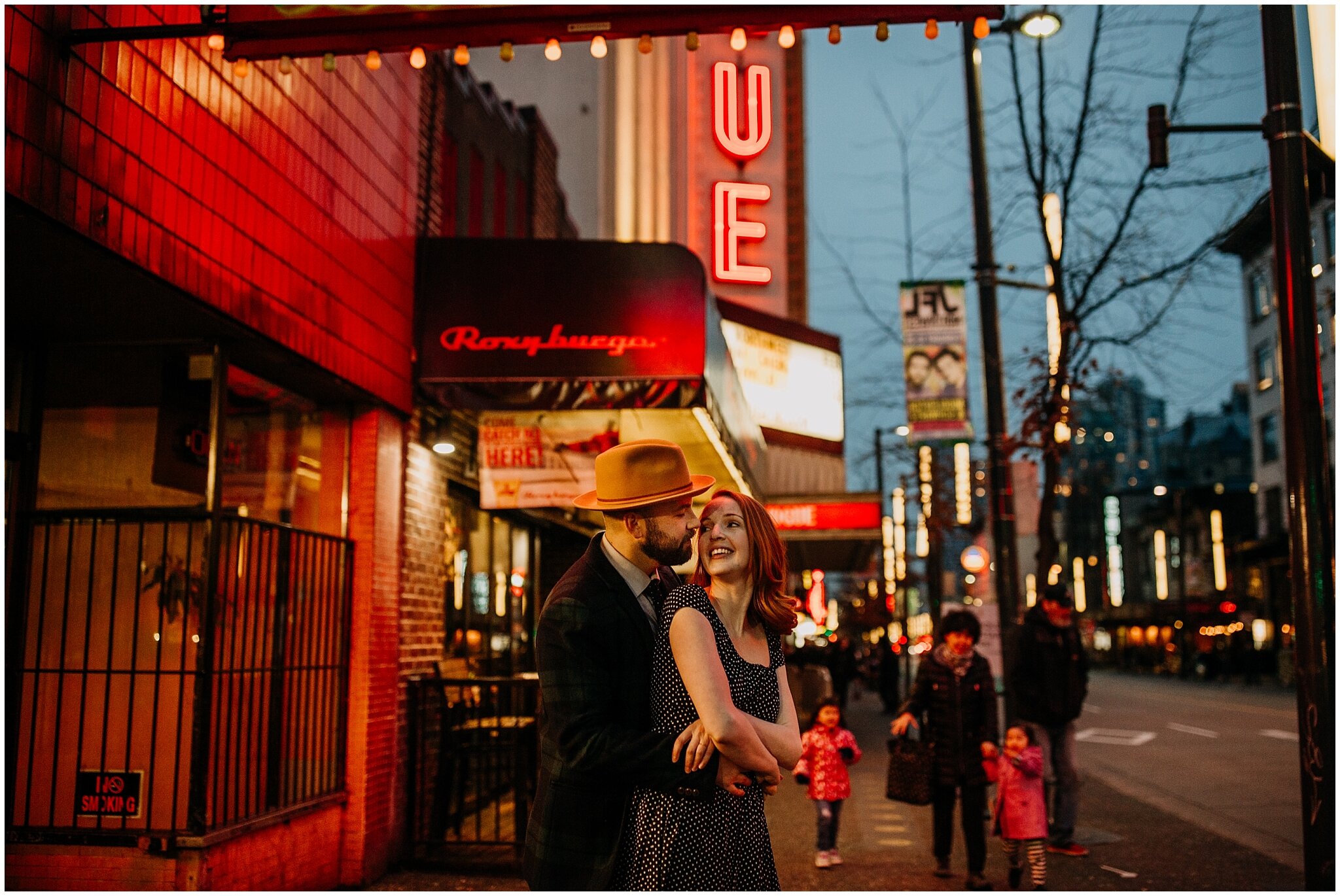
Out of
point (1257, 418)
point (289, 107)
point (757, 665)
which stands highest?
point (1257, 418)

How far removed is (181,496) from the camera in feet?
22.7

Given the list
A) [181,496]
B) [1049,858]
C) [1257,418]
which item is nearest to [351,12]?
[181,496]

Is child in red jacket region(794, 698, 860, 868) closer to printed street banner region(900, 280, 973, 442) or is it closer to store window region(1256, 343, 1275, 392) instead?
printed street banner region(900, 280, 973, 442)

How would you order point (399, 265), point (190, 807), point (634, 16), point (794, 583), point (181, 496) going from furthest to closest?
point (794, 583), point (399, 265), point (181, 496), point (190, 807), point (634, 16)

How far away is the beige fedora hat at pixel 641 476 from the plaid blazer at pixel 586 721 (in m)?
0.24

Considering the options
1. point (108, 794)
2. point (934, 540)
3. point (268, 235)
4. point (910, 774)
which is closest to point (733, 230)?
point (910, 774)

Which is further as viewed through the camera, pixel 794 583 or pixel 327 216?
pixel 794 583

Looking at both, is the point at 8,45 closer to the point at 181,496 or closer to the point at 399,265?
the point at 181,496

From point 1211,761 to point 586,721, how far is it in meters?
16.2

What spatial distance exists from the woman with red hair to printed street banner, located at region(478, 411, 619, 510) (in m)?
6.20

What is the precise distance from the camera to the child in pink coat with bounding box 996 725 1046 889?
26.0 feet

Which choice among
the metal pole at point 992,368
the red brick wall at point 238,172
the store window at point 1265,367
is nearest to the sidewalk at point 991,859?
the metal pole at point 992,368

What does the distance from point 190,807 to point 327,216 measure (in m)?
3.46

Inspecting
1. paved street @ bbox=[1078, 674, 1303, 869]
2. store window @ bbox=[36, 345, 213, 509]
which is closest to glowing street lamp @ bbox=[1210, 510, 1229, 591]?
paved street @ bbox=[1078, 674, 1303, 869]
